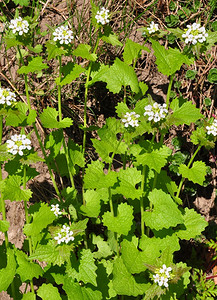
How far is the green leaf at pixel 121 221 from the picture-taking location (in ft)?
11.3

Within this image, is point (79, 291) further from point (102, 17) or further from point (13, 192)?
point (102, 17)

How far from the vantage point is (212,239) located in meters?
4.80

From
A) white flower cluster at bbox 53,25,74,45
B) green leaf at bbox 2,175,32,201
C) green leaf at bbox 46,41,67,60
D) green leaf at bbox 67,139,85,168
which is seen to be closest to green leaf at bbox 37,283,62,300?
green leaf at bbox 2,175,32,201

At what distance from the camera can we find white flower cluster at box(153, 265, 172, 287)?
303 cm

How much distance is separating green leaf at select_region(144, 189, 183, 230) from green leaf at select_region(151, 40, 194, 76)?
1.13 metres

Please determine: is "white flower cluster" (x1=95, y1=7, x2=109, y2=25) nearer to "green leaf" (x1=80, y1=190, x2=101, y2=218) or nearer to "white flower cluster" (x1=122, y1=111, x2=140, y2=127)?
"white flower cluster" (x1=122, y1=111, x2=140, y2=127)

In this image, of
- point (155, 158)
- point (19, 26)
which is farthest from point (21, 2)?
point (155, 158)

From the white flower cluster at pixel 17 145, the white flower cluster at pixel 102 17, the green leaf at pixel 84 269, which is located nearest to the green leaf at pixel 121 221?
the green leaf at pixel 84 269

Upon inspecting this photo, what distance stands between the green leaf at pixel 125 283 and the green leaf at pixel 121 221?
0.36 metres

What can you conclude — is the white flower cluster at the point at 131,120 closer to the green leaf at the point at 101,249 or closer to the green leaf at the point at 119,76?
the green leaf at the point at 119,76

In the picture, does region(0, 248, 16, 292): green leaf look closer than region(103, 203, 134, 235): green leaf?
Yes

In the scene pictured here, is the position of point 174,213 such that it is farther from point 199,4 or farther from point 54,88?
point 199,4

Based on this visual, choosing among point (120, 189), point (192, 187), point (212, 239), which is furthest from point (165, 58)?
point (212, 239)

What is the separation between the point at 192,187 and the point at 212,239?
74 centimetres
